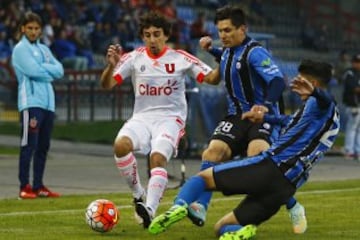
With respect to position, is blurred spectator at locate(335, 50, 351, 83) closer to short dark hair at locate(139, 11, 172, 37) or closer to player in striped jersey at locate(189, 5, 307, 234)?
short dark hair at locate(139, 11, 172, 37)

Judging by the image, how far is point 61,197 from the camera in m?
16.8

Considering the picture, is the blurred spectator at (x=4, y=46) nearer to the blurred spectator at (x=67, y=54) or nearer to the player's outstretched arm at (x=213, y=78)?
the blurred spectator at (x=67, y=54)

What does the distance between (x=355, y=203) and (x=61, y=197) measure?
150 inches

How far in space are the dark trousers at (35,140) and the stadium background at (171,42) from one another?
312 inches

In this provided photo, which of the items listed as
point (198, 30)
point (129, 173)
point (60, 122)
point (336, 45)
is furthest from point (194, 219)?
point (336, 45)

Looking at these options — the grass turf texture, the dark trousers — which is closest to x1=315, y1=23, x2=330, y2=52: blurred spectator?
the grass turf texture

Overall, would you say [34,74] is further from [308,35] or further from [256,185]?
[308,35]

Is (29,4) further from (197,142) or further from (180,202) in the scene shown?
(180,202)

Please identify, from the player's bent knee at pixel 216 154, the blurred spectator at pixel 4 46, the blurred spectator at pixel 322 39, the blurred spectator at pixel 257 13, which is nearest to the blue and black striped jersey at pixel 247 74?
the player's bent knee at pixel 216 154

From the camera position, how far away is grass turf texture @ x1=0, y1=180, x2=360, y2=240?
12273 millimetres

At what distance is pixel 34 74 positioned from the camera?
Answer: 16.6 meters

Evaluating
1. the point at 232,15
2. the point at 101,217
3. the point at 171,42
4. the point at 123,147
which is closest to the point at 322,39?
the point at 171,42

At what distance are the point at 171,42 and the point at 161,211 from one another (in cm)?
2082

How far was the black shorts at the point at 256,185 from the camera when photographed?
11398mm
